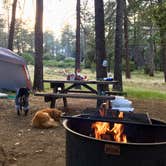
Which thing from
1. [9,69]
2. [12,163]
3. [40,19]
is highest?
[40,19]

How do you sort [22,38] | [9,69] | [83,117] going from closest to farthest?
[83,117]
[9,69]
[22,38]

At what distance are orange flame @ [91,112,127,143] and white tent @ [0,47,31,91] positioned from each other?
321 inches

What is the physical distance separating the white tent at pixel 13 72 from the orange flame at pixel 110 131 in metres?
8.15

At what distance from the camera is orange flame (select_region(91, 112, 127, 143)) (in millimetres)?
3281

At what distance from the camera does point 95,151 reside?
9.57 ft

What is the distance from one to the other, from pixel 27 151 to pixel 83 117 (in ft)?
5.02

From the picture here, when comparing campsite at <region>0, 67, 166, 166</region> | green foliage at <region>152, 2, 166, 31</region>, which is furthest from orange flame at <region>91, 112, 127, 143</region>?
green foliage at <region>152, 2, 166, 31</region>

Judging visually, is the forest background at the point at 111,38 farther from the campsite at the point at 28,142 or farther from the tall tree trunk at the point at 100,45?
the campsite at the point at 28,142

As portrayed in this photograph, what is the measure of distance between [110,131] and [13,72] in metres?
8.65

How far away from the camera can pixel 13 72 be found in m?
11.5

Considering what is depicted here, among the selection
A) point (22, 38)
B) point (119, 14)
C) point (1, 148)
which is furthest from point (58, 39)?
point (1, 148)

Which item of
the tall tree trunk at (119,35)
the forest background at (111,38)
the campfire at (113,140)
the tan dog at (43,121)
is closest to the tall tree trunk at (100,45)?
the forest background at (111,38)

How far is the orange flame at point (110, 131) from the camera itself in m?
3.28

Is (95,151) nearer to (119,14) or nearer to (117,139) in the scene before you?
(117,139)
